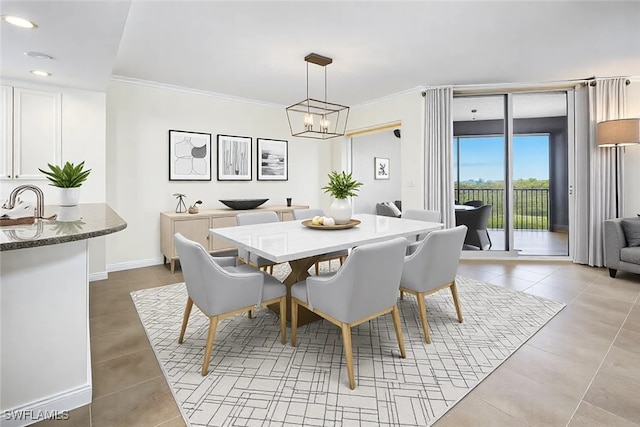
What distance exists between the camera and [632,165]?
14.3 feet

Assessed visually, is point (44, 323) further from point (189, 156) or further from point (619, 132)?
point (619, 132)

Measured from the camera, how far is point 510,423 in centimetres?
156

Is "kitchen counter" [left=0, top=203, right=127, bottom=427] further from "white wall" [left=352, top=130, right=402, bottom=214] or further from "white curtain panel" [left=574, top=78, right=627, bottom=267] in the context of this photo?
"white wall" [left=352, top=130, right=402, bottom=214]

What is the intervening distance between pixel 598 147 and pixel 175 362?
5.43m

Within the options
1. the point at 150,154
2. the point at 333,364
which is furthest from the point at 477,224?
the point at 150,154

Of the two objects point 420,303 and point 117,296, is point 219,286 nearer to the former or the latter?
point 420,303

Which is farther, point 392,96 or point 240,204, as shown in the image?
point 392,96

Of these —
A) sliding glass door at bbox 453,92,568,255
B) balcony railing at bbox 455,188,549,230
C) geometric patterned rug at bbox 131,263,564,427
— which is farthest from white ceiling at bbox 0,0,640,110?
geometric patterned rug at bbox 131,263,564,427

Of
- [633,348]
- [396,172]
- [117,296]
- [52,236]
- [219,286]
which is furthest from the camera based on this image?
[396,172]

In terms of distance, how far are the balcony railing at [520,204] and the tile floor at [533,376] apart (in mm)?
1835

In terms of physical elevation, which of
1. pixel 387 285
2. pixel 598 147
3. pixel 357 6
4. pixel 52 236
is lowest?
pixel 387 285

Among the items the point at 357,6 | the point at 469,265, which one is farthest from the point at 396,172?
the point at 357,6

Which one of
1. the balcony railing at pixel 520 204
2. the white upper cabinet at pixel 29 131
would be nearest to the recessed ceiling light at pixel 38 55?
the white upper cabinet at pixel 29 131

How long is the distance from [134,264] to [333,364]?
340 centimetres
